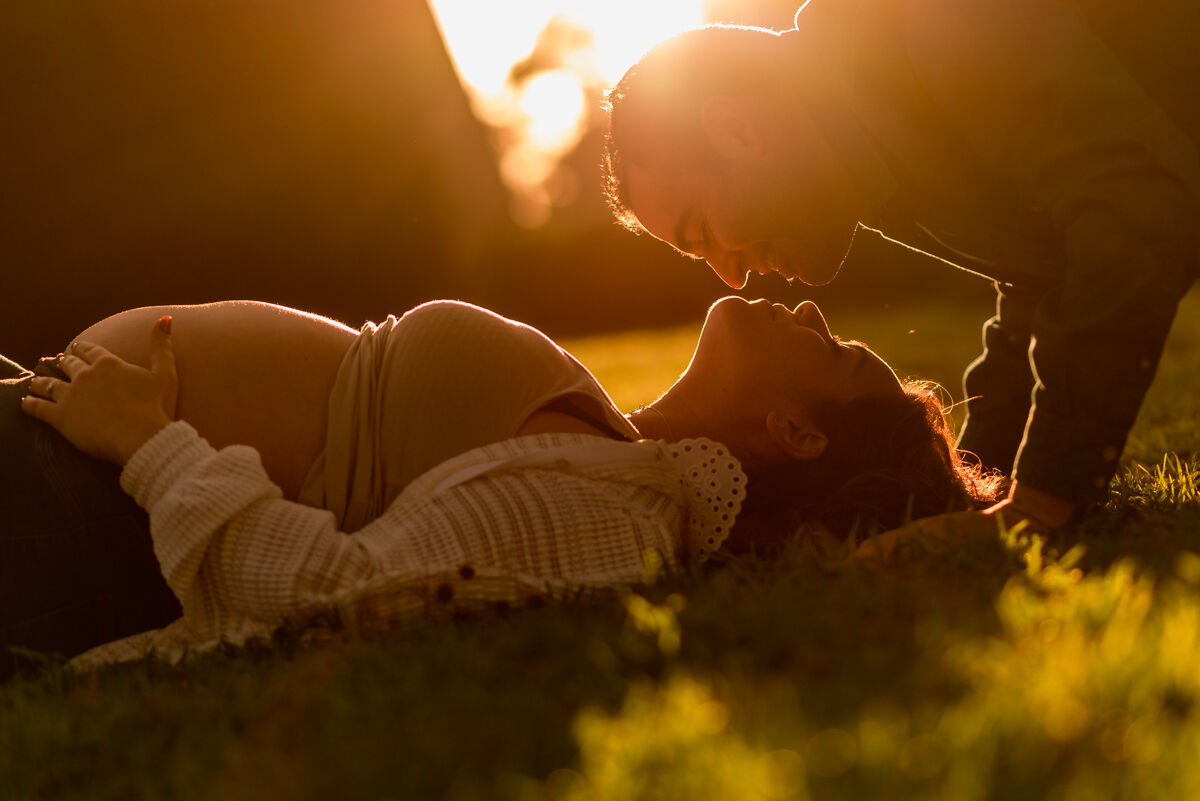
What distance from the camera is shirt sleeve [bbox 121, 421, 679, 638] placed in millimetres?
2555

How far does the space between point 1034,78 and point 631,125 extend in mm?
1400

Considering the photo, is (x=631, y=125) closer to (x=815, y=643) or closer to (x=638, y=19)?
(x=815, y=643)

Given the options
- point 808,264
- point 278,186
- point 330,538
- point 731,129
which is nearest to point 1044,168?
point 808,264

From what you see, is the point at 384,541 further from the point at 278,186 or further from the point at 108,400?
the point at 278,186

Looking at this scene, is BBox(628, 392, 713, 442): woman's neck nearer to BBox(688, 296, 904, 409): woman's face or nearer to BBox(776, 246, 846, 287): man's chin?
BBox(688, 296, 904, 409): woman's face

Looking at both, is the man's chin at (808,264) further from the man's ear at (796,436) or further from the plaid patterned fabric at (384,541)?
the plaid patterned fabric at (384,541)

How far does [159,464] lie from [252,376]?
0.41 m

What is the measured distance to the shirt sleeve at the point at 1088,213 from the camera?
301 centimetres

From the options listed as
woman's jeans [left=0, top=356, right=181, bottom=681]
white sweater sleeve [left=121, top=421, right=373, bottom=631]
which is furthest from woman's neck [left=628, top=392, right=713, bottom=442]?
woman's jeans [left=0, top=356, right=181, bottom=681]

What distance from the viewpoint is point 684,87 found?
3.90 meters

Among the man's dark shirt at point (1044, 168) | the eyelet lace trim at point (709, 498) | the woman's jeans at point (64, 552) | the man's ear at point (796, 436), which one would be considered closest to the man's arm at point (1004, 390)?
the man's dark shirt at point (1044, 168)

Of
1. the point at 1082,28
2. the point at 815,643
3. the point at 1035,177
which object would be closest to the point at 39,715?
the point at 815,643

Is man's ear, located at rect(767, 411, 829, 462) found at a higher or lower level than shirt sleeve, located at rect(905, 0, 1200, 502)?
lower

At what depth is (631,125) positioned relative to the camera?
3.99m
